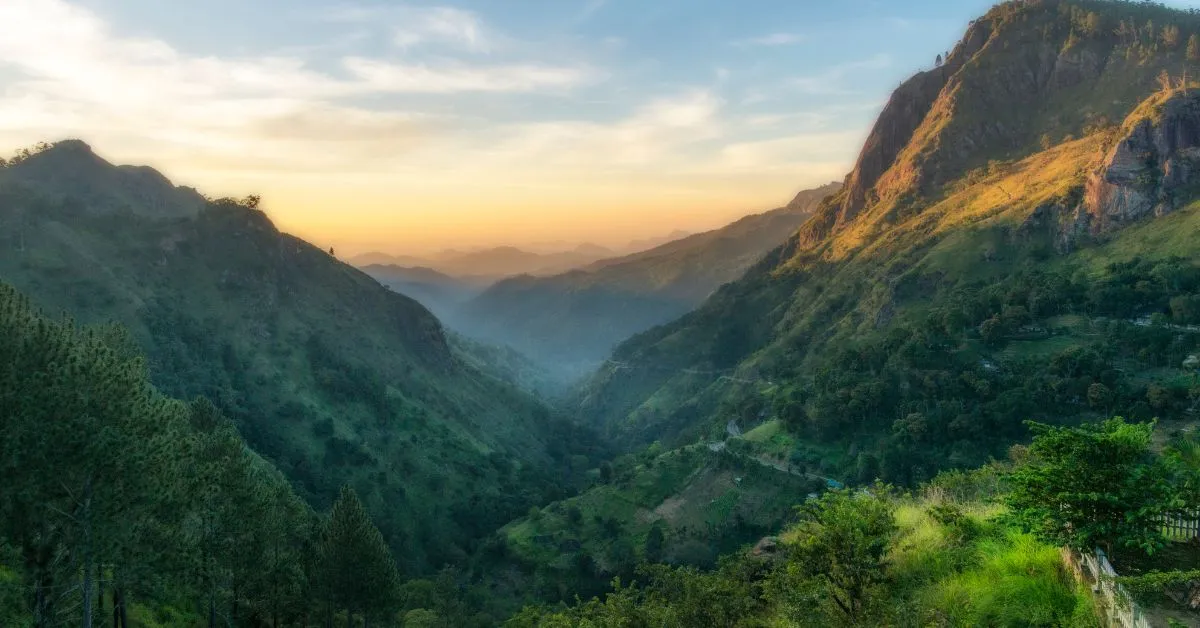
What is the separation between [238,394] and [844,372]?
121 meters

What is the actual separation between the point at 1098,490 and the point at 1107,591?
220cm

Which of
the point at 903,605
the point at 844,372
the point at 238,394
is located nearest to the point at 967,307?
the point at 844,372

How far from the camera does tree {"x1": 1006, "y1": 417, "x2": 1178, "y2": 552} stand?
14148 millimetres

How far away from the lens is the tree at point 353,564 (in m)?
46.4

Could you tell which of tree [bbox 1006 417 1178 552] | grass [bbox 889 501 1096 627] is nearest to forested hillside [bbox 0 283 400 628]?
grass [bbox 889 501 1096 627]

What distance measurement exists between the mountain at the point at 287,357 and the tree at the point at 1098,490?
11016 cm

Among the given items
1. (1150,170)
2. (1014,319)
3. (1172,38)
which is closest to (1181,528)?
(1014,319)

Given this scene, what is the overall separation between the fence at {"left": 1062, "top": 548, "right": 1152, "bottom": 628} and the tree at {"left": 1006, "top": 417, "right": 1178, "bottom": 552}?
491 millimetres

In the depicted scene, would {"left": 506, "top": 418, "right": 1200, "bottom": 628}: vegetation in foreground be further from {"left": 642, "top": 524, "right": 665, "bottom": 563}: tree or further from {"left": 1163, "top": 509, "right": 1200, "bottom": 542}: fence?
{"left": 642, "top": 524, "right": 665, "bottom": 563}: tree

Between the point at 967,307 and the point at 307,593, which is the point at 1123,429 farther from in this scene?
the point at 967,307

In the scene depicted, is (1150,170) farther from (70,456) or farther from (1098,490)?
(70,456)

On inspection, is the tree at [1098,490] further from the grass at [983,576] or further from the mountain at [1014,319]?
the mountain at [1014,319]

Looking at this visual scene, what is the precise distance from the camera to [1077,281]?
112 metres

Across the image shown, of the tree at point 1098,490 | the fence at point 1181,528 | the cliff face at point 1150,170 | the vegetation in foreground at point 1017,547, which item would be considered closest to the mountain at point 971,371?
the cliff face at point 1150,170
